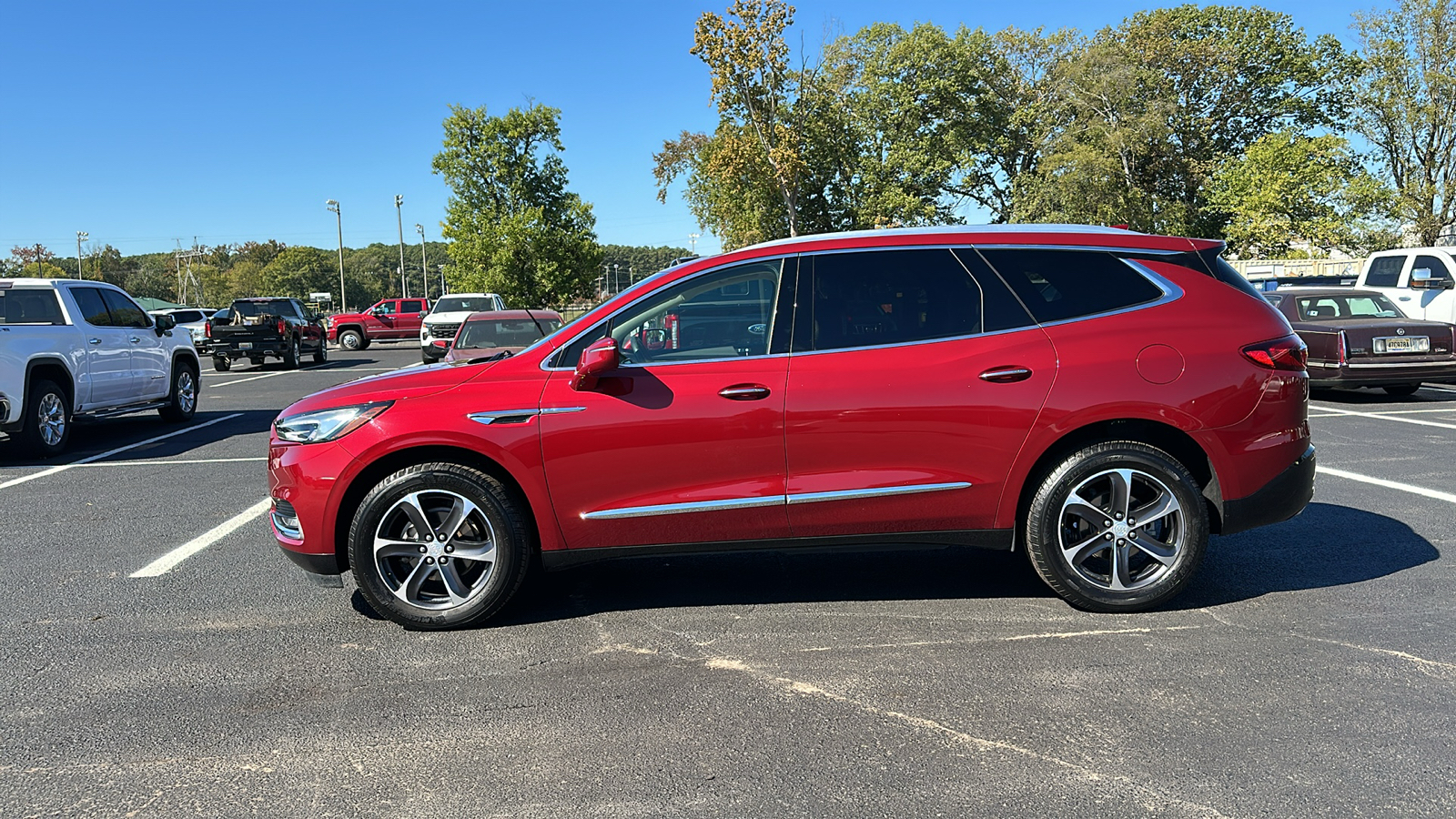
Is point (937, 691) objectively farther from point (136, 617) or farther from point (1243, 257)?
point (1243, 257)

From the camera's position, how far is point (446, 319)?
985 inches

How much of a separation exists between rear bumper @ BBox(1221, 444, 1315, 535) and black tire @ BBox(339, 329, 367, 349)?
121 ft

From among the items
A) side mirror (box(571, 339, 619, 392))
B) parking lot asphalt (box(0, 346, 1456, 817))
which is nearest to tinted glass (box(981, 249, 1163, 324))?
parking lot asphalt (box(0, 346, 1456, 817))

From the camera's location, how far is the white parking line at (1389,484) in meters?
6.96

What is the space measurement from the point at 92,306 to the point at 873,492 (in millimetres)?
10815

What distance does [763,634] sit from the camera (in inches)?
177

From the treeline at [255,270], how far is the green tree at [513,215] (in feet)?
143

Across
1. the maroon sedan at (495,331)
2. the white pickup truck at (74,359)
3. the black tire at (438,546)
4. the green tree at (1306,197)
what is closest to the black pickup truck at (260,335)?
the white pickup truck at (74,359)

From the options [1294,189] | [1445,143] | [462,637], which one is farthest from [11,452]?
[1445,143]

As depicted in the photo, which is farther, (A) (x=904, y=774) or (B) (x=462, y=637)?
(B) (x=462, y=637)

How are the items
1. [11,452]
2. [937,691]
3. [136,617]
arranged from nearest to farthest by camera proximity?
[937,691]
[136,617]
[11,452]

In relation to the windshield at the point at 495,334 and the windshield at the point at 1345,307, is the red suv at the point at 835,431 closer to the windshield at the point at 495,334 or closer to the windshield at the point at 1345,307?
the windshield at the point at 495,334

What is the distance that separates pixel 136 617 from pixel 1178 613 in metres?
4.98

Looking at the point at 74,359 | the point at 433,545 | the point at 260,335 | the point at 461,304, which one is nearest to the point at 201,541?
the point at 433,545
